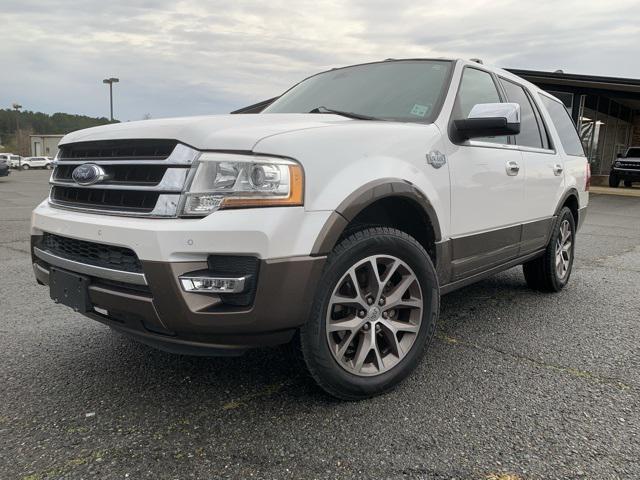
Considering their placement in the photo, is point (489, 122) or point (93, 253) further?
point (489, 122)

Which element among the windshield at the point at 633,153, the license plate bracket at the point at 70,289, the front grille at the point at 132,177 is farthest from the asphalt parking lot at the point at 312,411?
the windshield at the point at 633,153

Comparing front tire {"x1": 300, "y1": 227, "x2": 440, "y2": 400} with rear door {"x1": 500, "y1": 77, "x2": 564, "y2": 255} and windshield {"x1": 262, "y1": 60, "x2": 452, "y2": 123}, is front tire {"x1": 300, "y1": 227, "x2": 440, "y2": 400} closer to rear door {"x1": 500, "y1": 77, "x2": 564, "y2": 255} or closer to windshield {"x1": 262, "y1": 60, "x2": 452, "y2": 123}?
windshield {"x1": 262, "y1": 60, "x2": 452, "y2": 123}

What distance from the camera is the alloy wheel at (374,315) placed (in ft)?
8.05

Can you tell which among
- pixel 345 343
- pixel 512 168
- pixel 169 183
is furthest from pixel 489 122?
pixel 169 183

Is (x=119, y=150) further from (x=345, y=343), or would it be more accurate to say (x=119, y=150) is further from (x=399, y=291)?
(x=399, y=291)

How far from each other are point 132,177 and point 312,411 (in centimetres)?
136

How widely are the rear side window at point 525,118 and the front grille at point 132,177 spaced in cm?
277

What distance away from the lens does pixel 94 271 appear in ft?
7.45

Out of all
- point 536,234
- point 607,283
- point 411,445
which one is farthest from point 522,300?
point 411,445

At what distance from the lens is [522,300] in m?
4.55

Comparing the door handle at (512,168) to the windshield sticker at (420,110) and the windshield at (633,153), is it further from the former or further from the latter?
the windshield at (633,153)

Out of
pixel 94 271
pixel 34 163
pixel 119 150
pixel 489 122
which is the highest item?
pixel 489 122

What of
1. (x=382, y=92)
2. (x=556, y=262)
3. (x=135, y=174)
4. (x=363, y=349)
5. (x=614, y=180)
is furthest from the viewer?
(x=614, y=180)

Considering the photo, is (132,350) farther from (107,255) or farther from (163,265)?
(163,265)
